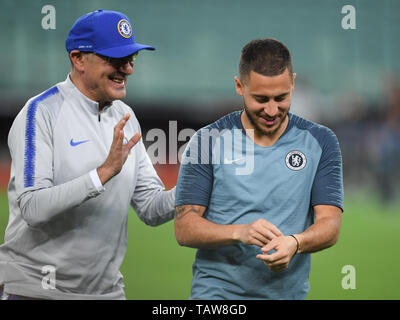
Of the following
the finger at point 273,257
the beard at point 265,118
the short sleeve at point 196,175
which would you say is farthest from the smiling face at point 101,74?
the finger at point 273,257

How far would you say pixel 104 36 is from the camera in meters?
2.60

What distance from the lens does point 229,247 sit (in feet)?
7.38

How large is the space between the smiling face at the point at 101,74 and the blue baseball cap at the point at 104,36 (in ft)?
0.14

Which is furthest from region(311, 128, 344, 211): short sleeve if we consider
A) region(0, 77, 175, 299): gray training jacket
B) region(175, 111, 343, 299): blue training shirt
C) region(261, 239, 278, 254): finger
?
region(0, 77, 175, 299): gray training jacket

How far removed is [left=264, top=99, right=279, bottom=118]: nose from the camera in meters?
2.24

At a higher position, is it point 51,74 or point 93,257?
point 51,74

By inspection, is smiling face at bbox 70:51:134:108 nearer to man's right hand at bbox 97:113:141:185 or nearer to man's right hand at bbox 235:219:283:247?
man's right hand at bbox 97:113:141:185

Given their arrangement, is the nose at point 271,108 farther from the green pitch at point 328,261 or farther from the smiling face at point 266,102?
the green pitch at point 328,261

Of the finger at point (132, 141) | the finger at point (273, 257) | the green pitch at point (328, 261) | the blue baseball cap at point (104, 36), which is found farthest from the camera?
the green pitch at point (328, 261)

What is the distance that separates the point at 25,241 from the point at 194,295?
2.61 feet

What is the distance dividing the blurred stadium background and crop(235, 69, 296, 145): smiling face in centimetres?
810

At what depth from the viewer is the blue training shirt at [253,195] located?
7.29 ft
